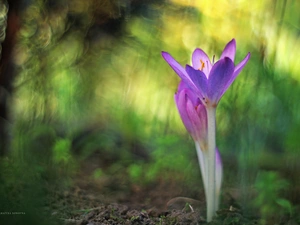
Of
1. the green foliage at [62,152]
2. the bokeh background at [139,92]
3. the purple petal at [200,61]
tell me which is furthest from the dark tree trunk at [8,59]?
the purple petal at [200,61]

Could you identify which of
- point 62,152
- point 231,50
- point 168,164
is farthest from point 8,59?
point 231,50

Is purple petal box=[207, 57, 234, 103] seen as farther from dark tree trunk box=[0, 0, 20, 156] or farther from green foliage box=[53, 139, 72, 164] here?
dark tree trunk box=[0, 0, 20, 156]

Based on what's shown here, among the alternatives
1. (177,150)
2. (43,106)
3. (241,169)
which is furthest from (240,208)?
(43,106)

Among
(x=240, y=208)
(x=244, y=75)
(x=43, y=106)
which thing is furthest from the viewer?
(x=43, y=106)

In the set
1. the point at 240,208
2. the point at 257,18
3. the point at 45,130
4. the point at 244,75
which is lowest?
the point at 240,208

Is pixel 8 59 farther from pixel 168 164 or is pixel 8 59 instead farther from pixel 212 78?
pixel 212 78

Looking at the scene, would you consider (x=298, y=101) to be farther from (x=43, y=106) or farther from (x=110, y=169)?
(x=43, y=106)

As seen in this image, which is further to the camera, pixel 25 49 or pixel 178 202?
pixel 25 49
